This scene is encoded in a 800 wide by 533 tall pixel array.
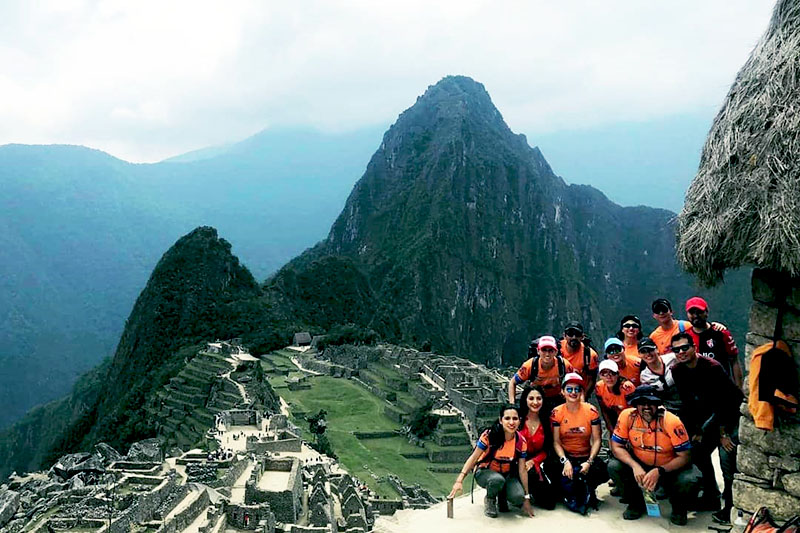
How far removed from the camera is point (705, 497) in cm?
→ 614

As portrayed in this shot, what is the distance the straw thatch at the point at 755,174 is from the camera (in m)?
5.11

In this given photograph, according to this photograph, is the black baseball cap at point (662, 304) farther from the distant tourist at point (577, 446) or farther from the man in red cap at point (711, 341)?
the distant tourist at point (577, 446)

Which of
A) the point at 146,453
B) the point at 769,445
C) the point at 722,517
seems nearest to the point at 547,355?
the point at 722,517

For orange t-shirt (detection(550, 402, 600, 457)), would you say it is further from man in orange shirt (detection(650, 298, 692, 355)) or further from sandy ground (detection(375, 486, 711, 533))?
man in orange shirt (detection(650, 298, 692, 355))

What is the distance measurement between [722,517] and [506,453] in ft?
5.99

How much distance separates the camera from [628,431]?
6055mm

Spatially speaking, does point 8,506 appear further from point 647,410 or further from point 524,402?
point 647,410

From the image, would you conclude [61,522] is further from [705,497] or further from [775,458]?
[775,458]

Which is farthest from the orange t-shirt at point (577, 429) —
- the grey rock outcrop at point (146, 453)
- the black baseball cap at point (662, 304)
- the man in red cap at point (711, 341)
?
the grey rock outcrop at point (146, 453)

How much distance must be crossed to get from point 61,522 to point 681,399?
12.3m

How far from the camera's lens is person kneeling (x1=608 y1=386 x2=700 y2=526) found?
19.3 feet

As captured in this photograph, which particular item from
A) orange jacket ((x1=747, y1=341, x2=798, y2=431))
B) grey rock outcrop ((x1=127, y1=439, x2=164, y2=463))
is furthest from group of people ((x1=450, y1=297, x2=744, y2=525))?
grey rock outcrop ((x1=127, y1=439, x2=164, y2=463))

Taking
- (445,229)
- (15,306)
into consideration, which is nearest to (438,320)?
(445,229)

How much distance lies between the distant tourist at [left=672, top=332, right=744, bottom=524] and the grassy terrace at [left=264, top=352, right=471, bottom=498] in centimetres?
1708
